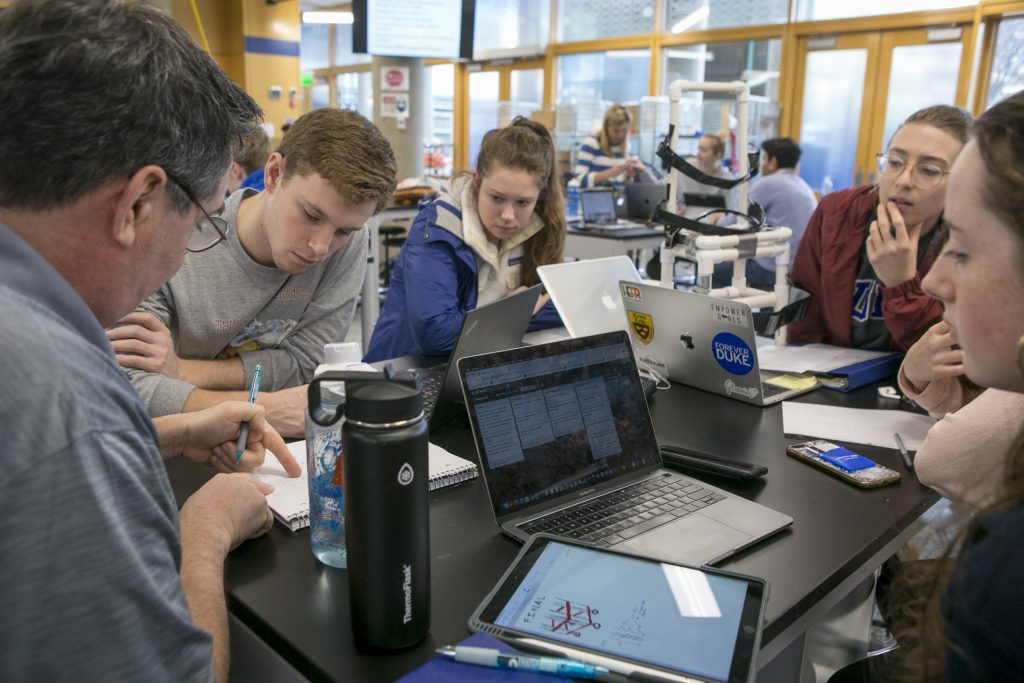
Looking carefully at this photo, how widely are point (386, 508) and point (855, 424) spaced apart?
116 cm

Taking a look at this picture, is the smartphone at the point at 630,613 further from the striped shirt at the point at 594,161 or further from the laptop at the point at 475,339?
the striped shirt at the point at 594,161

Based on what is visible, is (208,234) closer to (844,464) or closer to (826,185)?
(844,464)

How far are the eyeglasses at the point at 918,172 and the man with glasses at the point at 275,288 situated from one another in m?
1.24

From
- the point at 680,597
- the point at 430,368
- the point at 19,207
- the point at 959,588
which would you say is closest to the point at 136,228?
the point at 19,207

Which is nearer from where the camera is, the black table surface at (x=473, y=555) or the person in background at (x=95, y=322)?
the person in background at (x=95, y=322)

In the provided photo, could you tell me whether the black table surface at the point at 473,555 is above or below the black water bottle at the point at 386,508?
below

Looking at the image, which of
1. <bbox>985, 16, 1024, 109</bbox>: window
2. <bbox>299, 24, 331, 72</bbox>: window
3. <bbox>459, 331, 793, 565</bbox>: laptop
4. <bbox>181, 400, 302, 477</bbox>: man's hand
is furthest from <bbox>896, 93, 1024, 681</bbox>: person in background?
<bbox>299, 24, 331, 72</bbox>: window

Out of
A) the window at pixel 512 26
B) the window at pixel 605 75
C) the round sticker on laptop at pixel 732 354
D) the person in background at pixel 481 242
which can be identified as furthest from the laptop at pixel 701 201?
the window at pixel 512 26

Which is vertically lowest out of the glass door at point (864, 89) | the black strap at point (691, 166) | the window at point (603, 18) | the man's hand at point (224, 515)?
the man's hand at point (224, 515)

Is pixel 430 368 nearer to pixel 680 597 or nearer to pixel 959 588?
A: pixel 680 597

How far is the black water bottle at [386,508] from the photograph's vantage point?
709 millimetres

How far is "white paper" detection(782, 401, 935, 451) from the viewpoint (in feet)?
4.86

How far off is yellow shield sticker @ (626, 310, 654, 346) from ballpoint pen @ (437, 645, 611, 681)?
45.4 inches

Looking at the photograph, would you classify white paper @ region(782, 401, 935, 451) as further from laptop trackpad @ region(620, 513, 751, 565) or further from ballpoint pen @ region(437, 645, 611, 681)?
ballpoint pen @ region(437, 645, 611, 681)
